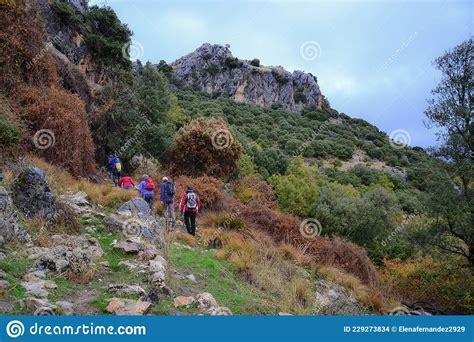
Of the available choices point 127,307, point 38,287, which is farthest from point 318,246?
point 38,287

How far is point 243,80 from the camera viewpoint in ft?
267

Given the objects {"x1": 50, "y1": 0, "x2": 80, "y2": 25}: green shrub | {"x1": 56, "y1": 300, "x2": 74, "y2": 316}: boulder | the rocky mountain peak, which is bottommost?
{"x1": 56, "y1": 300, "x2": 74, "y2": 316}: boulder

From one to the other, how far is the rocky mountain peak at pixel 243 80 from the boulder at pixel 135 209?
66704 mm

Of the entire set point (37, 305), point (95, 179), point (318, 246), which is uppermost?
point (95, 179)

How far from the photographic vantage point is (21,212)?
7887 millimetres

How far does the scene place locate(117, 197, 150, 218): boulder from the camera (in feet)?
35.3

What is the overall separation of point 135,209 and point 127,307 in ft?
19.7

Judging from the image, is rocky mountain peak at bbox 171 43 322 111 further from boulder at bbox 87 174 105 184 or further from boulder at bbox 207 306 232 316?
boulder at bbox 207 306 232 316

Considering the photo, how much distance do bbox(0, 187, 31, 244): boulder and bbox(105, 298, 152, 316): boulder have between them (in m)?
2.52

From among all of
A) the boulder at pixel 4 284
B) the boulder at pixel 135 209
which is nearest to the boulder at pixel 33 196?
the boulder at pixel 135 209

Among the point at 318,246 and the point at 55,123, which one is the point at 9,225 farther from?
the point at 318,246

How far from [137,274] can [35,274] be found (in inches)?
61.1

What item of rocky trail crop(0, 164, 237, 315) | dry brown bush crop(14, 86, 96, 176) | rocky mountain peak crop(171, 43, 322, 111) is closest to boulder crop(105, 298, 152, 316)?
rocky trail crop(0, 164, 237, 315)

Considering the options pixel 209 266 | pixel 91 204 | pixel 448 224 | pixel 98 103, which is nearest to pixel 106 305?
pixel 209 266
